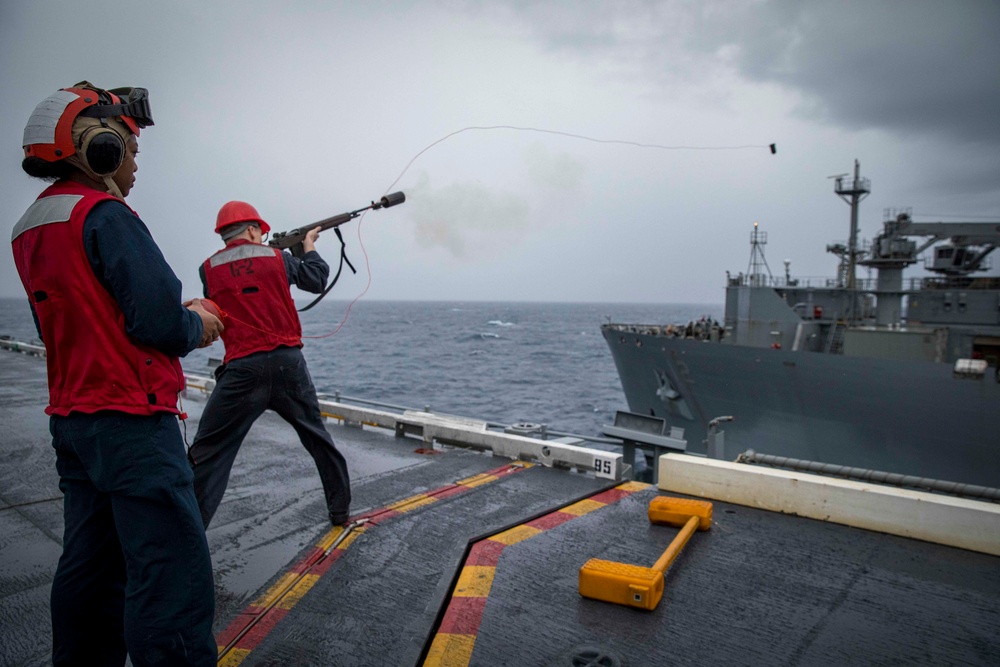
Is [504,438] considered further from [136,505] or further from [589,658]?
[136,505]

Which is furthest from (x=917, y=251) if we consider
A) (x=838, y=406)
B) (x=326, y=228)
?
(x=326, y=228)

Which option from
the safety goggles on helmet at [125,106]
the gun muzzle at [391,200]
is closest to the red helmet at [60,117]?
the safety goggles on helmet at [125,106]

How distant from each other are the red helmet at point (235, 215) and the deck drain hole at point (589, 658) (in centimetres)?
301

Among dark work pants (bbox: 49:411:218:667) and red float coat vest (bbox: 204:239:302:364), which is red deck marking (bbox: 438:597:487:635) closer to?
dark work pants (bbox: 49:411:218:667)

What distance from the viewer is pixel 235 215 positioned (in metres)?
3.64

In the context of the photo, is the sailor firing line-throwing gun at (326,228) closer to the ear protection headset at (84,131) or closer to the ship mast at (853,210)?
the ear protection headset at (84,131)

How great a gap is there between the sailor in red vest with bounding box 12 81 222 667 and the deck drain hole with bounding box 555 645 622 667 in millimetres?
1320

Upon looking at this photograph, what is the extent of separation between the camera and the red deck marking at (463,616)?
8.52 feet

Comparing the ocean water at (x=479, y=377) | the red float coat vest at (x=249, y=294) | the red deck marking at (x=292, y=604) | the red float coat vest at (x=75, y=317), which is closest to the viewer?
the red float coat vest at (x=75, y=317)

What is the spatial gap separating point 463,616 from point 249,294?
2.21 m

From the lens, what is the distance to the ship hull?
42.5ft

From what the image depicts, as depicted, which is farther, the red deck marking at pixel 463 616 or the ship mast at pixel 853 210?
the ship mast at pixel 853 210

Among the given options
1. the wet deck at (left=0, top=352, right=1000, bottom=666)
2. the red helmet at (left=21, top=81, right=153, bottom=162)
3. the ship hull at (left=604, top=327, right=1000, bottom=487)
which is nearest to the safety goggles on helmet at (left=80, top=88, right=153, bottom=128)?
the red helmet at (left=21, top=81, right=153, bottom=162)

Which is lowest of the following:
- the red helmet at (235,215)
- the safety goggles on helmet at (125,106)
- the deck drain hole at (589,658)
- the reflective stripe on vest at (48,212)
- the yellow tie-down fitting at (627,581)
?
the deck drain hole at (589,658)
